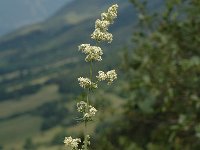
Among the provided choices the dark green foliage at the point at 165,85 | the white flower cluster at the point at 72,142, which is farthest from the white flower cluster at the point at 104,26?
the dark green foliage at the point at 165,85

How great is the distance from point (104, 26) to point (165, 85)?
3135 millimetres

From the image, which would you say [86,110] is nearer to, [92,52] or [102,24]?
[92,52]

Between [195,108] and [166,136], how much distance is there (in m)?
0.59

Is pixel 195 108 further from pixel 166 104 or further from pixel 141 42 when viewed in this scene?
pixel 141 42

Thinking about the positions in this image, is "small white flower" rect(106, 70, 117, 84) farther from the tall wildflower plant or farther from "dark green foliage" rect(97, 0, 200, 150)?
"dark green foliage" rect(97, 0, 200, 150)

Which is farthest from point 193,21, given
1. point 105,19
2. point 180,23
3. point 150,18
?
point 105,19

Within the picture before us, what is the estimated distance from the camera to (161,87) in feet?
24.1

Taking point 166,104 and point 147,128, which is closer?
point 166,104

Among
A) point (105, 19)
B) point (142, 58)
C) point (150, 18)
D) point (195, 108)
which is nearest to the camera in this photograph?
point (105, 19)

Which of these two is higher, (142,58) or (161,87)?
(142,58)

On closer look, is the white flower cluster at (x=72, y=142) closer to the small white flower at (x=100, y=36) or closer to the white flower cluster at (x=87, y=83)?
the white flower cluster at (x=87, y=83)

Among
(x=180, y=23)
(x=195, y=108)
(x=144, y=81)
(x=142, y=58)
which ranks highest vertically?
(x=180, y=23)

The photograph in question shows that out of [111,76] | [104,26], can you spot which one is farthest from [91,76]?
[104,26]

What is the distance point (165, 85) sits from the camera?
23.9 feet
